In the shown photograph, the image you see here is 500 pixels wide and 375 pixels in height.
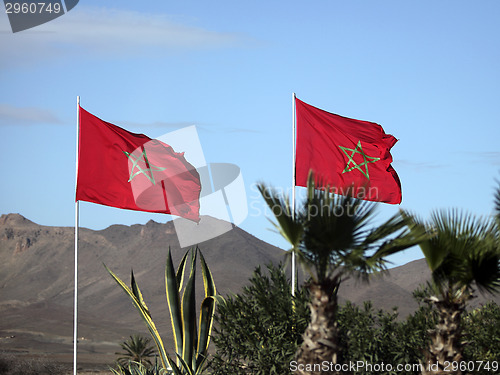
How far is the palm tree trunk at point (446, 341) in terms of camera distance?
33.6 ft

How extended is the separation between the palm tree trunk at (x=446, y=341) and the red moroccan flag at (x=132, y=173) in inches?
267

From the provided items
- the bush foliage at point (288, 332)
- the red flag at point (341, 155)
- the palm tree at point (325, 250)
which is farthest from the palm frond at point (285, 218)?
the red flag at point (341, 155)

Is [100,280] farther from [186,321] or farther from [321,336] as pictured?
[321,336]

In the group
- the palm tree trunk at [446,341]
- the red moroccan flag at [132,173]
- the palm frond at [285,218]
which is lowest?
the palm tree trunk at [446,341]

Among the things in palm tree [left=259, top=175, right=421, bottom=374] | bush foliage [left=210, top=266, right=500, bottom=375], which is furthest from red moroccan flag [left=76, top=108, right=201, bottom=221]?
palm tree [left=259, top=175, right=421, bottom=374]

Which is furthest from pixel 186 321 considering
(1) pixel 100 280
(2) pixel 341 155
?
(1) pixel 100 280

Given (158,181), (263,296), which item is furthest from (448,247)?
(158,181)

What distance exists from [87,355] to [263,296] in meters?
64.2

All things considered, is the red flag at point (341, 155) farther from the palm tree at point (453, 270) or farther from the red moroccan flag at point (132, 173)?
the palm tree at point (453, 270)

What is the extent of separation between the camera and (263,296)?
1301 centimetres

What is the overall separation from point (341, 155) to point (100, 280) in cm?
11227

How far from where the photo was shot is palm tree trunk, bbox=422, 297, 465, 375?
10234 millimetres

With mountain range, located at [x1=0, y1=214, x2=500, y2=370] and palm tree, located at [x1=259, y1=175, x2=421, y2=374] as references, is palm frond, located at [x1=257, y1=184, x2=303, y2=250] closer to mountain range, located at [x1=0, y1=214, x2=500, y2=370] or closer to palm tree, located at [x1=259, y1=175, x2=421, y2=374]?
palm tree, located at [x1=259, y1=175, x2=421, y2=374]

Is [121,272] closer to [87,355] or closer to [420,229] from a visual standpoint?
[87,355]
